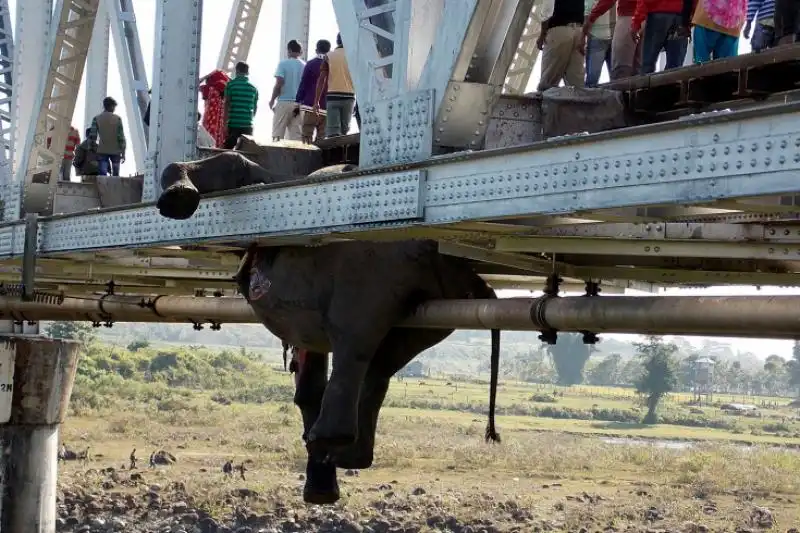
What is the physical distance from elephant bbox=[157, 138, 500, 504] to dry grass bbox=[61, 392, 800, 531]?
23917 millimetres

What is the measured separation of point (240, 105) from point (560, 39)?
176 inches

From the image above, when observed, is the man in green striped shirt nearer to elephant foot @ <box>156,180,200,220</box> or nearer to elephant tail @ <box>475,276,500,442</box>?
elephant tail @ <box>475,276,500,442</box>

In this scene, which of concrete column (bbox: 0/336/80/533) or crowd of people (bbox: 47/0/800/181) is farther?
concrete column (bbox: 0/336/80/533)

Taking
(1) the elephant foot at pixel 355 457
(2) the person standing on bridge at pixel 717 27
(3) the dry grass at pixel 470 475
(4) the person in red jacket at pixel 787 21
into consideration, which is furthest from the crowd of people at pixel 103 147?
Answer: (3) the dry grass at pixel 470 475

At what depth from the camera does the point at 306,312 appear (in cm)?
1109

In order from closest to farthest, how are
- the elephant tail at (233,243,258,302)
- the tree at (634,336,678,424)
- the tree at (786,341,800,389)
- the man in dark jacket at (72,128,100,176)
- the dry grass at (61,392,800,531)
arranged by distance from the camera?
1. the elephant tail at (233,243,258,302)
2. the man in dark jacket at (72,128,100,176)
3. the dry grass at (61,392,800,531)
4. the tree at (634,336,678,424)
5. the tree at (786,341,800,389)

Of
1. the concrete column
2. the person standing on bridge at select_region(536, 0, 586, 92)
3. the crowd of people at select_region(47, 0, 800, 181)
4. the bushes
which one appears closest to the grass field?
the bushes

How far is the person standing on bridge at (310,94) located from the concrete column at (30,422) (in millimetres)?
8635

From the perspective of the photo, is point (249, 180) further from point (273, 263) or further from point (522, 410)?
point (522, 410)

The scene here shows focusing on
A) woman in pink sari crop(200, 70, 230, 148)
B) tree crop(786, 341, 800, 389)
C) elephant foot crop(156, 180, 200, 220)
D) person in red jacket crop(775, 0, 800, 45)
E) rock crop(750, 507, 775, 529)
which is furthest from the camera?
tree crop(786, 341, 800, 389)

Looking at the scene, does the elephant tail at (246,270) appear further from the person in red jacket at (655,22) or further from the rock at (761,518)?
the rock at (761,518)

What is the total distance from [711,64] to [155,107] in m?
4.90

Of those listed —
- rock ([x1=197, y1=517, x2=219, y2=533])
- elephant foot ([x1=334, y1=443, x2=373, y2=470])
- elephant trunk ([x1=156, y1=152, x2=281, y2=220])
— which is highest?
elephant trunk ([x1=156, y1=152, x2=281, y2=220])

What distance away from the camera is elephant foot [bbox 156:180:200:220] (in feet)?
32.8
